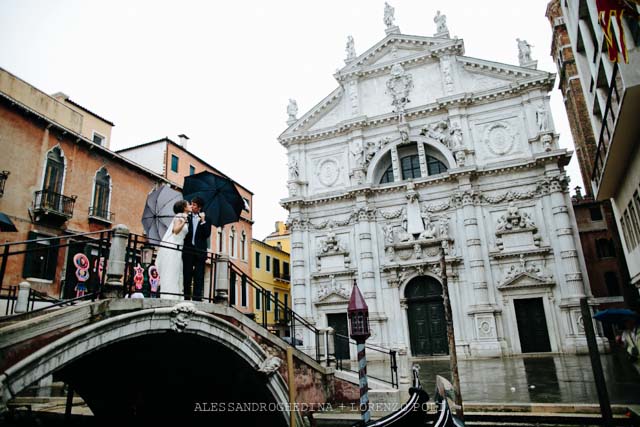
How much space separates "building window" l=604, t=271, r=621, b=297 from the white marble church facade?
11792 millimetres

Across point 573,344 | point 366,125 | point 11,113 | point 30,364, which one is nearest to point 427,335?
point 573,344

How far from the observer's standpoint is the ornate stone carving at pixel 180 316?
Answer: 640 cm

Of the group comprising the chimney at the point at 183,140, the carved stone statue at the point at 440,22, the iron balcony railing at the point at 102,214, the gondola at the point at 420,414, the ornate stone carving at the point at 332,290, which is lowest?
the gondola at the point at 420,414

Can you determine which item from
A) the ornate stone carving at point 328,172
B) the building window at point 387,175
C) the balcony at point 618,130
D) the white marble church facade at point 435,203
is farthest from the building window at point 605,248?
the ornate stone carving at point 328,172

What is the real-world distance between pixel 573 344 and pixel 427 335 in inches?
233

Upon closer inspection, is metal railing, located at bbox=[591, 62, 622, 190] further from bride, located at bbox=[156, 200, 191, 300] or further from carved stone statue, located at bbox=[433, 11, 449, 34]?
carved stone statue, located at bbox=[433, 11, 449, 34]

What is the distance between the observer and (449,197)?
810 inches

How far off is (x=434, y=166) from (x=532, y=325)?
29.6 ft

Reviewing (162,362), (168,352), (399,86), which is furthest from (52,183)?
(399,86)

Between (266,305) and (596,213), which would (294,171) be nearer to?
(266,305)

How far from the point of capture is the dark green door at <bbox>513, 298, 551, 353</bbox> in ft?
57.8

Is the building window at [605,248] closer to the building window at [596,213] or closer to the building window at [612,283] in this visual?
the building window at [612,283]

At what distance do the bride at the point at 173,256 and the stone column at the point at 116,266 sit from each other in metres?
0.91

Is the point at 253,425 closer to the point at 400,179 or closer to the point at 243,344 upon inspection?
the point at 243,344
